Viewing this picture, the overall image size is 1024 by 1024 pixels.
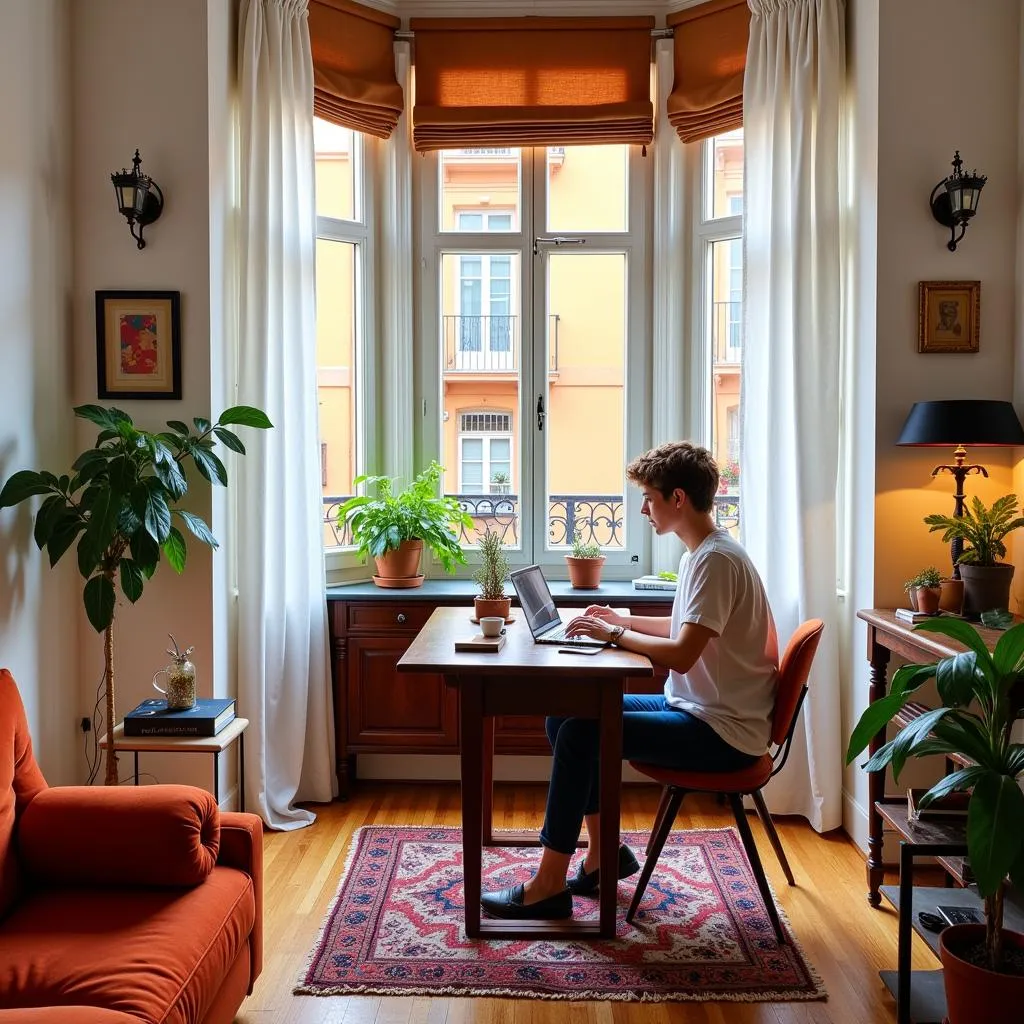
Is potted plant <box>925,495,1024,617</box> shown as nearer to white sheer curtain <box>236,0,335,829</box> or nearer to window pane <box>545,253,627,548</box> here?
window pane <box>545,253,627,548</box>

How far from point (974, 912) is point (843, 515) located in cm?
153

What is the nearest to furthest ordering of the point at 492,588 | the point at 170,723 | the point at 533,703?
1. the point at 533,703
2. the point at 170,723
3. the point at 492,588

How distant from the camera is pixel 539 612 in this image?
2.83 m

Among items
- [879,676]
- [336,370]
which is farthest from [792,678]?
[336,370]

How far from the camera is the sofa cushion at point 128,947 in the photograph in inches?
63.3

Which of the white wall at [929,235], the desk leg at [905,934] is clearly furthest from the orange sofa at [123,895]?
the white wall at [929,235]

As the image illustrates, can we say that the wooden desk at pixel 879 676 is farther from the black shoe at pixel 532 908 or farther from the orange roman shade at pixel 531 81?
the orange roman shade at pixel 531 81

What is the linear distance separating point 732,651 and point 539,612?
0.60m

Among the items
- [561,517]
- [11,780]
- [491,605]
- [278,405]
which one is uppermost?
[278,405]

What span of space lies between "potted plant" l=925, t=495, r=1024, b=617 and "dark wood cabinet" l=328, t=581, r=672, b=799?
122cm

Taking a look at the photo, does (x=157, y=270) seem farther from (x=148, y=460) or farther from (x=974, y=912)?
(x=974, y=912)

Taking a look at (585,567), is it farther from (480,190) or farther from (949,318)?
(480,190)

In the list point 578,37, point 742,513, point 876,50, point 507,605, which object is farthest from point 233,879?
point 578,37

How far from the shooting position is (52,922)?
72.6 inches
